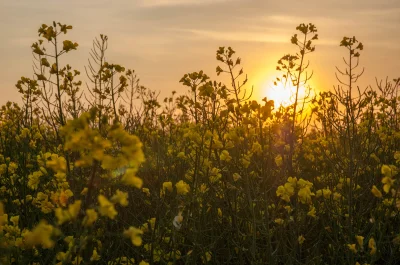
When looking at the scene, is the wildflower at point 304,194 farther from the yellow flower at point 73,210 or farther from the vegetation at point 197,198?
the yellow flower at point 73,210

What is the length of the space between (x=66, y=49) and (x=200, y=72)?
1.24 metres

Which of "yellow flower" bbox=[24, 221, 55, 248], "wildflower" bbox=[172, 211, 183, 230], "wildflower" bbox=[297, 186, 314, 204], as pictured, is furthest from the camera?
"wildflower" bbox=[297, 186, 314, 204]

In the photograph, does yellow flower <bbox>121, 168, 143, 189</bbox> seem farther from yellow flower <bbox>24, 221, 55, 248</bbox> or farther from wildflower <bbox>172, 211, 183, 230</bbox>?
wildflower <bbox>172, 211, 183, 230</bbox>

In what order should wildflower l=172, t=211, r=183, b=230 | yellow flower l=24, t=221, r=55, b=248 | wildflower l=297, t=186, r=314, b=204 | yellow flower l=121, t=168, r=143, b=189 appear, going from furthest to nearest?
wildflower l=297, t=186, r=314, b=204 < wildflower l=172, t=211, r=183, b=230 < yellow flower l=121, t=168, r=143, b=189 < yellow flower l=24, t=221, r=55, b=248

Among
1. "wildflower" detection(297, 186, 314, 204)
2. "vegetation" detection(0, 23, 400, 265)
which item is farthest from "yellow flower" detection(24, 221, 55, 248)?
"wildflower" detection(297, 186, 314, 204)

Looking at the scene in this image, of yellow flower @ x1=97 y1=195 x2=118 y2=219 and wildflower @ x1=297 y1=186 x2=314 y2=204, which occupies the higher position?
yellow flower @ x1=97 y1=195 x2=118 y2=219

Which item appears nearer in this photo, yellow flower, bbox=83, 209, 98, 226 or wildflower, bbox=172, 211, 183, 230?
yellow flower, bbox=83, 209, 98, 226

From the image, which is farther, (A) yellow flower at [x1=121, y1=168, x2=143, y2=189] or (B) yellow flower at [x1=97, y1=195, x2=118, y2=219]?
(A) yellow flower at [x1=121, y1=168, x2=143, y2=189]

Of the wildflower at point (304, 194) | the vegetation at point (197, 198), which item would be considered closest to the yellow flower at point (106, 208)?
the vegetation at point (197, 198)

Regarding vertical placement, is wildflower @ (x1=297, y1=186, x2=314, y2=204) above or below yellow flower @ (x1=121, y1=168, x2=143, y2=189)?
below

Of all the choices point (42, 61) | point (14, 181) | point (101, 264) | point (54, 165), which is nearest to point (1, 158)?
point (14, 181)

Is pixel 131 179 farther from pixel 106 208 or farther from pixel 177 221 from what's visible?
pixel 177 221

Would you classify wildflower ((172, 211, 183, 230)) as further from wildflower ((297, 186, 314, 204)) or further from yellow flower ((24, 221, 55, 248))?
yellow flower ((24, 221, 55, 248))

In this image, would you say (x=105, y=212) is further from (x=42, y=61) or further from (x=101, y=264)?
(x=42, y=61)
